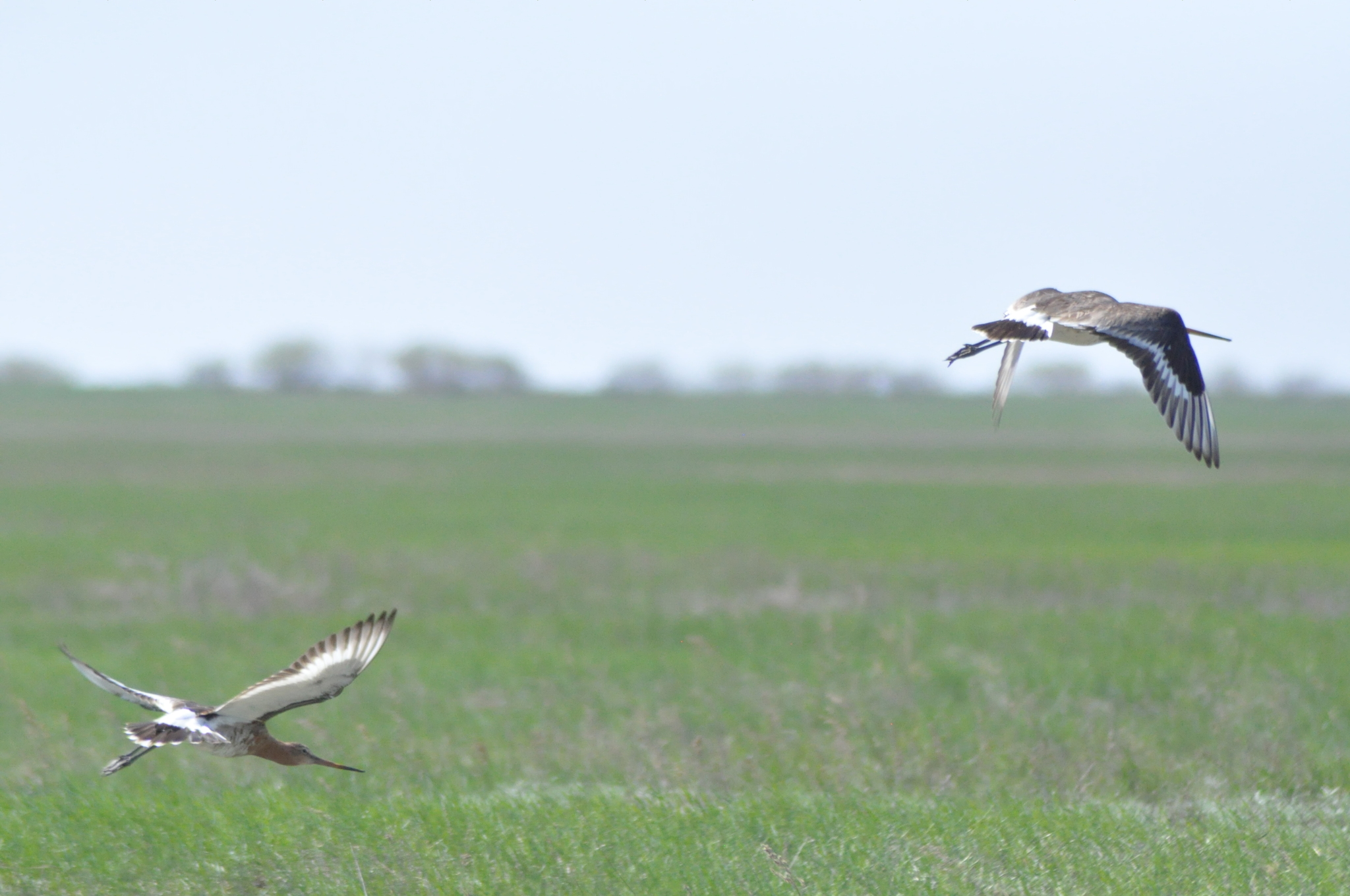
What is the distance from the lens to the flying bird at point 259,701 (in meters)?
5.29

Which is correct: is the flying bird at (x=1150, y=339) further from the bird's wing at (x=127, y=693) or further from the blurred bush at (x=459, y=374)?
the blurred bush at (x=459, y=374)

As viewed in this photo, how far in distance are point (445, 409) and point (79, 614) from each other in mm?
82143

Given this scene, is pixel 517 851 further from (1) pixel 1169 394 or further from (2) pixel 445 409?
(2) pixel 445 409

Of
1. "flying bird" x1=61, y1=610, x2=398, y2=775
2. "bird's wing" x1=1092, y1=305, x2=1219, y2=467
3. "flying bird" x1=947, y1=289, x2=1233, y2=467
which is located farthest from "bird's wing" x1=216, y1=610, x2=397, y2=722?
"bird's wing" x1=1092, y1=305, x2=1219, y2=467

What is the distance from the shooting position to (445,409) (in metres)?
101

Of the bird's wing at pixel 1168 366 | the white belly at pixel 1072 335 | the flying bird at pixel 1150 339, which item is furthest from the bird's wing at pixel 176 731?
the bird's wing at pixel 1168 366

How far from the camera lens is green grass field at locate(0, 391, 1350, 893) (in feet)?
23.6

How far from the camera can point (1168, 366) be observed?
6082mm

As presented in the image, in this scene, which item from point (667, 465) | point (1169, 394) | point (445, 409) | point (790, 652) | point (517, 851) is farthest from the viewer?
point (445, 409)

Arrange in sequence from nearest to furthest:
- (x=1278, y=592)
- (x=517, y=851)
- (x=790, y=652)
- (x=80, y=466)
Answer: (x=517, y=851) < (x=790, y=652) < (x=1278, y=592) < (x=80, y=466)

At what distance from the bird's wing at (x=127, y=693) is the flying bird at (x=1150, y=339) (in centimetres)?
357

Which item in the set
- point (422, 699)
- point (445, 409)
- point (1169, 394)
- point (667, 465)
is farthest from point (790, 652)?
point (445, 409)

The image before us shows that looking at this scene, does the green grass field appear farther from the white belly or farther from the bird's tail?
the white belly

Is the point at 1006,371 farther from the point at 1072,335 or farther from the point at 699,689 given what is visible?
the point at 699,689
